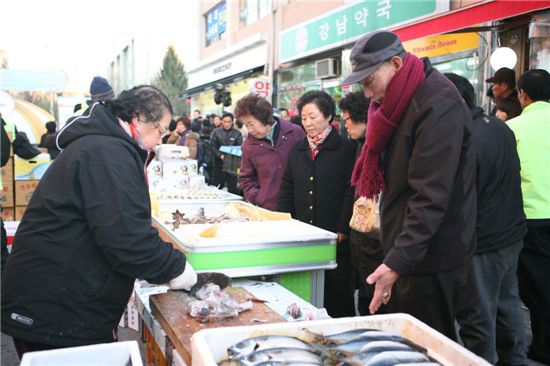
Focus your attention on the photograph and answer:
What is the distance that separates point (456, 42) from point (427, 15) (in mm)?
603

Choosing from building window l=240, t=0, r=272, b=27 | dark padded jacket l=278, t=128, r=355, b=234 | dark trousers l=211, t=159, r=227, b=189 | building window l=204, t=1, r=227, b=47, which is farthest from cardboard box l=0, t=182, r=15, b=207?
building window l=204, t=1, r=227, b=47

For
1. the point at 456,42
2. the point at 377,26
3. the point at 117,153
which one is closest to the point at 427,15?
the point at 456,42

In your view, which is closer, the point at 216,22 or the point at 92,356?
the point at 92,356

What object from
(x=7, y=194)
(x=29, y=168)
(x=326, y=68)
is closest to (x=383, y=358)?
(x=7, y=194)

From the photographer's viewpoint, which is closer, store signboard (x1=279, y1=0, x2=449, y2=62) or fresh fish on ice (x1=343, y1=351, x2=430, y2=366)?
fresh fish on ice (x1=343, y1=351, x2=430, y2=366)

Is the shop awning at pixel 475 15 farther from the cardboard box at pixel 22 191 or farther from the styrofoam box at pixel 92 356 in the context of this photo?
the cardboard box at pixel 22 191

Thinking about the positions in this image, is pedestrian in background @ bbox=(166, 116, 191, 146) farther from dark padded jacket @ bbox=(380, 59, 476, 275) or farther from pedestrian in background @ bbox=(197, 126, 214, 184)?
A: dark padded jacket @ bbox=(380, 59, 476, 275)

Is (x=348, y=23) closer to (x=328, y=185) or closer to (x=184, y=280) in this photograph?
(x=328, y=185)

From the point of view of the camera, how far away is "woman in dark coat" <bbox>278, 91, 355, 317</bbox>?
3.73 m

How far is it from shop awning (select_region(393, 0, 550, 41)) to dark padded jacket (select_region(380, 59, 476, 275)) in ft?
12.0

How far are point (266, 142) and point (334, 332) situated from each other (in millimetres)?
2753

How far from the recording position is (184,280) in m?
2.40

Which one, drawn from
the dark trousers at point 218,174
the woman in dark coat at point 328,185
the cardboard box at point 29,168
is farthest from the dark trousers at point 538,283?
the dark trousers at point 218,174

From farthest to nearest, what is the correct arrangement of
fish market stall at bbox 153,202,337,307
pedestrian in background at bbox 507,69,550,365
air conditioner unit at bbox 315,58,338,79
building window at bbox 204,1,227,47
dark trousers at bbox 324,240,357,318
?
building window at bbox 204,1,227,47
air conditioner unit at bbox 315,58,338,79
pedestrian in background at bbox 507,69,550,365
dark trousers at bbox 324,240,357,318
fish market stall at bbox 153,202,337,307
